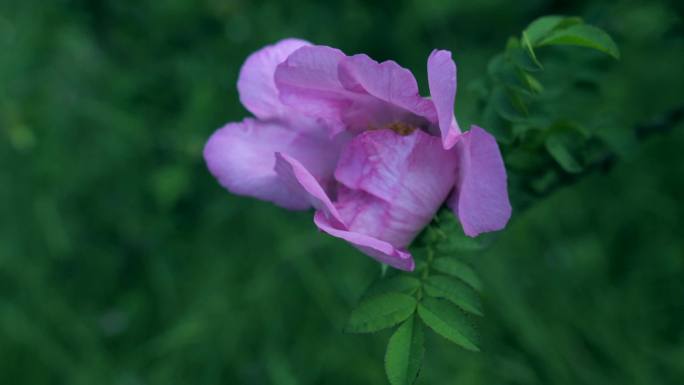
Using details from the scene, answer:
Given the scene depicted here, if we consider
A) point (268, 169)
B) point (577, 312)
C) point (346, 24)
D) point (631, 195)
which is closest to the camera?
point (268, 169)

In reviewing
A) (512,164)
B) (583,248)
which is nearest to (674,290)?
(583,248)

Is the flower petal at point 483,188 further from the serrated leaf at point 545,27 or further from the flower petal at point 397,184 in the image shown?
the serrated leaf at point 545,27

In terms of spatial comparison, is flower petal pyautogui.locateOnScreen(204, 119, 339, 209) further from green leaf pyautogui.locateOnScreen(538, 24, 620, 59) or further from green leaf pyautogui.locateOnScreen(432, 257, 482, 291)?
green leaf pyautogui.locateOnScreen(538, 24, 620, 59)

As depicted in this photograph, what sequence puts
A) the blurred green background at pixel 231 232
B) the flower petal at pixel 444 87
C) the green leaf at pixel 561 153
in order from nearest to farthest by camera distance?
1. the flower petal at pixel 444 87
2. the green leaf at pixel 561 153
3. the blurred green background at pixel 231 232

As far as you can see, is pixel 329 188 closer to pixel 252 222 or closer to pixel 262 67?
pixel 262 67

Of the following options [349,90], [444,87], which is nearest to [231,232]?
[349,90]

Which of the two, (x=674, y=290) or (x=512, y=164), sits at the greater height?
(x=512, y=164)

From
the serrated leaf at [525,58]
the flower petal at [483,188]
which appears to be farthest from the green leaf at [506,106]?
the flower petal at [483,188]
